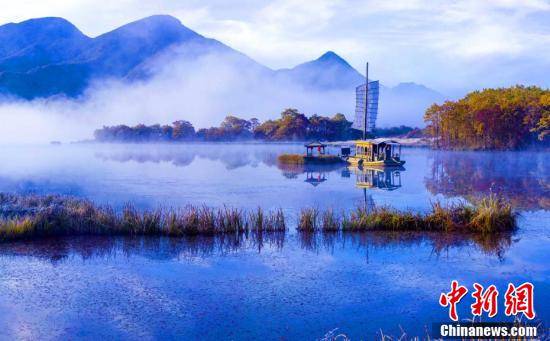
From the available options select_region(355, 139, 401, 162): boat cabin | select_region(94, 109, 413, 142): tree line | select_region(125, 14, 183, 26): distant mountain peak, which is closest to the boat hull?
select_region(355, 139, 401, 162): boat cabin

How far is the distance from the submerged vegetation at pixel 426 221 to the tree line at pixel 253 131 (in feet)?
166

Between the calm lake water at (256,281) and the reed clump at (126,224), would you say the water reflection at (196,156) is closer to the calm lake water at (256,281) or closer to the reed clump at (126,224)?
the reed clump at (126,224)

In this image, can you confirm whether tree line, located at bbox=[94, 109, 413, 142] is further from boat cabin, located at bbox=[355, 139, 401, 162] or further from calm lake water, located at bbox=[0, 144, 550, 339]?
calm lake water, located at bbox=[0, 144, 550, 339]

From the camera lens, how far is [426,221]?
1066 centimetres

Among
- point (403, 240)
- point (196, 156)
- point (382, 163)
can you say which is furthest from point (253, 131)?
point (403, 240)

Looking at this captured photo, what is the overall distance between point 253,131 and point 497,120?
34.9 metres

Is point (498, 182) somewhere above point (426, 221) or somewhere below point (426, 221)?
above

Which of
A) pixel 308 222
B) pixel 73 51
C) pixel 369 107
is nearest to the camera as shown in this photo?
pixel 308 222

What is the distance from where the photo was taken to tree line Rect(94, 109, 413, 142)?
61.8 m

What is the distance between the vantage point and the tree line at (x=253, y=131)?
203 ft

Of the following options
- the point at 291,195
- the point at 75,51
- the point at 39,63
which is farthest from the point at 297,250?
the point at 75,51

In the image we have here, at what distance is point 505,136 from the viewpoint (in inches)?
1660

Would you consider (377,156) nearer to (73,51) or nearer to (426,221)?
(426,221)

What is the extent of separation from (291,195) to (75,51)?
444 ft
